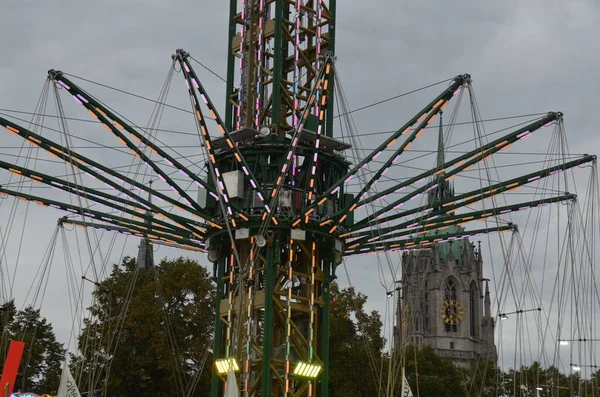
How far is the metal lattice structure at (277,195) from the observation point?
36.2m

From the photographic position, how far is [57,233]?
41.6 meters

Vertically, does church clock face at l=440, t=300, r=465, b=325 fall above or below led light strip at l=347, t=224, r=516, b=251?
above

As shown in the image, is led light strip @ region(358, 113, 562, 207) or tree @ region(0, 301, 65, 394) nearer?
led light strip @ region(358, 113, 562, 207)

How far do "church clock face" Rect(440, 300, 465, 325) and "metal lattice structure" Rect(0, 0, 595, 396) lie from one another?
5359 inches

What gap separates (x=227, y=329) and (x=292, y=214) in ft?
18.4

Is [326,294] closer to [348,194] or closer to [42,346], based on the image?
[348,194]

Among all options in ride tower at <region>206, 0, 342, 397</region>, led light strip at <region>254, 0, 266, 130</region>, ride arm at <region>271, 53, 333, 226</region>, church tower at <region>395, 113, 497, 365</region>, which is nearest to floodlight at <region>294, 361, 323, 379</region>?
ride tower at <region>206, 0, 342, 397</region>

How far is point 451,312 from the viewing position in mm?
176750

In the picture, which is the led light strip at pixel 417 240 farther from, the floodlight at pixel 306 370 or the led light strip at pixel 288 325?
the floodlight at pixel 306 370

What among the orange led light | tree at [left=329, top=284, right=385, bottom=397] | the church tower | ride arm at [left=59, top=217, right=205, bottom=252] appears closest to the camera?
the orange led light

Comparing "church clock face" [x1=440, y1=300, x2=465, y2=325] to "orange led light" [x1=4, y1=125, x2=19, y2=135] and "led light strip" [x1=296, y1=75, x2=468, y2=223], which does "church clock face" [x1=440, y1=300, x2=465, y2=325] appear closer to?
"led light strip" [x1=296, y1=75, x2=468, y2=223]

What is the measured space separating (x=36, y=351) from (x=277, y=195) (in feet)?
131

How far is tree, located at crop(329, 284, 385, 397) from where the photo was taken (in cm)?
6850

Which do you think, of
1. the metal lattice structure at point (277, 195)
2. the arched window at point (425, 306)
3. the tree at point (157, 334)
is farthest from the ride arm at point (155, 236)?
the arched window at point (425, 306)
